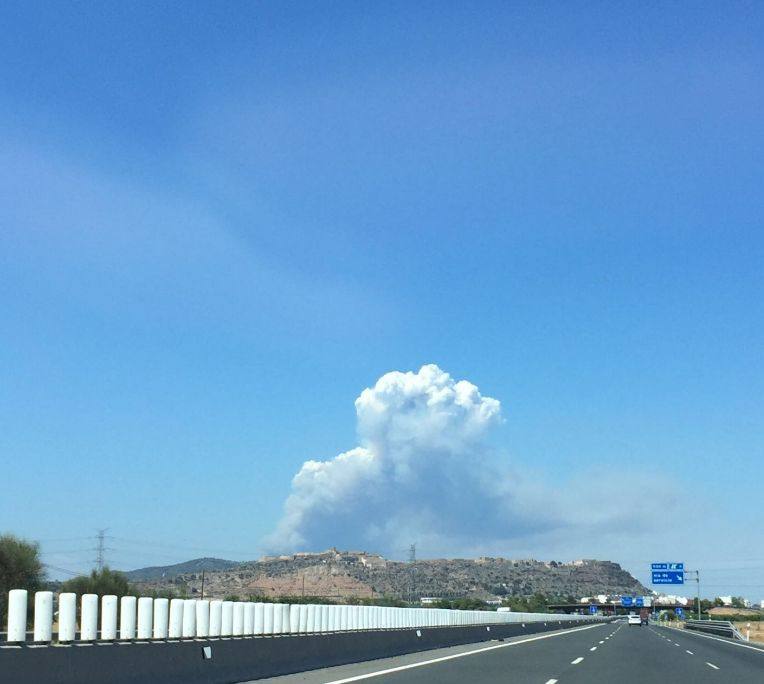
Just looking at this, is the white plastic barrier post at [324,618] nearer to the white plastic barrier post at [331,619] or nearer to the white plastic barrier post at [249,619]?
the white plastic barrier post at [331,619]

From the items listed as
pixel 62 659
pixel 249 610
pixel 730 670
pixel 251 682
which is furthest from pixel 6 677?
pixel 730 670

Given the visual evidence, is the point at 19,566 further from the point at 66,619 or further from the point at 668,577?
the point at 668,577

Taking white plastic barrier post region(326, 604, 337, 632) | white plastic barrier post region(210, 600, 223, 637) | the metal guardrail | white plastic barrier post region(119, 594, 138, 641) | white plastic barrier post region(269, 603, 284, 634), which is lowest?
the metal guardrail

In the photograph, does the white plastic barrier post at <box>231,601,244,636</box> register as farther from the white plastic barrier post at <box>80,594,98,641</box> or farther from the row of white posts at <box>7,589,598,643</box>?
the white plastic barrier post at <box>80,594,98,641</box>

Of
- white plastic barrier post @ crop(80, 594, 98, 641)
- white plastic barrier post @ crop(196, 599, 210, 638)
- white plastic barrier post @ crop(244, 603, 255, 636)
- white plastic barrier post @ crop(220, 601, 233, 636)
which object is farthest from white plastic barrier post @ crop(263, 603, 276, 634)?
white plastic barrier post @ crop(80, 594, 98, 641)

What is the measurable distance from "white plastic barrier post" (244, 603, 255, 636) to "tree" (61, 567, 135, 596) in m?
54.6

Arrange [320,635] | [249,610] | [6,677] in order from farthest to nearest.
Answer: [320,635] → [249,610] → [6,677]

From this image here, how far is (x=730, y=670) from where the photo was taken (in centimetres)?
2572

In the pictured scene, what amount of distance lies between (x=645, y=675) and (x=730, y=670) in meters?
4.26

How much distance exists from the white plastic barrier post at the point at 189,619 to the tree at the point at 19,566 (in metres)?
52.4

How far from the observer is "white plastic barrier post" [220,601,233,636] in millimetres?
18984

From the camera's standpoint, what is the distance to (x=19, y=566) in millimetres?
66688

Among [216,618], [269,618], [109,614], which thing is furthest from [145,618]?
[269,618]

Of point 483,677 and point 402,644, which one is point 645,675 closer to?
point 483,677
